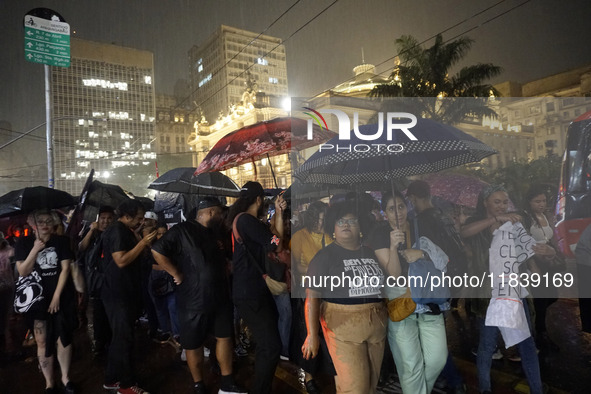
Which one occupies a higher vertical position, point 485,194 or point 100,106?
point 100,106

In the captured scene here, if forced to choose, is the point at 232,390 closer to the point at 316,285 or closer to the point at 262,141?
the point at 316,285

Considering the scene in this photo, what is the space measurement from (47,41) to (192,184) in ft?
26.7

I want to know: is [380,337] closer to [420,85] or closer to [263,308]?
[263,308]

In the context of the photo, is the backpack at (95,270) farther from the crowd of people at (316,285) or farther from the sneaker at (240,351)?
the sneaker at (240,351)

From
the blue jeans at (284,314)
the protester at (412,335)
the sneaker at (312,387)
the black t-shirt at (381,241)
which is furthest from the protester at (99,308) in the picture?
the protester at (412,335)

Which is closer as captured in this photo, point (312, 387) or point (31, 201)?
point (312, 387)

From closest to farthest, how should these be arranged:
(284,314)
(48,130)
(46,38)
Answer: (284,314) < (46,38) < (48,130)

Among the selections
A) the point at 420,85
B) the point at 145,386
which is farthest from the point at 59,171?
the point at 145,386

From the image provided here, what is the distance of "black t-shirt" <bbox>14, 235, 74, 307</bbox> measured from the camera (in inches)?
159

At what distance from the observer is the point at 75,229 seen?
18.3 ft

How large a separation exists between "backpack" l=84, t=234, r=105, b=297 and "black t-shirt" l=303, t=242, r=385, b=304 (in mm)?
3075

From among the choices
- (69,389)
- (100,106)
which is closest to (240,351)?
(69,389)

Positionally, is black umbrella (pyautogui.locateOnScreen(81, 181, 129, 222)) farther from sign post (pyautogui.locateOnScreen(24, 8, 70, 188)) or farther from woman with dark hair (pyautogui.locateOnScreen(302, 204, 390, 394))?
sign post (pyautogui.locateOnScreen(24, 8, 70, 188))

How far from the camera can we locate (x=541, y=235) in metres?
4.03
